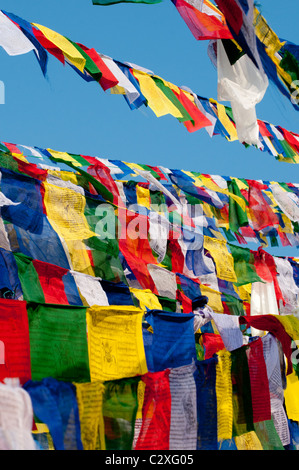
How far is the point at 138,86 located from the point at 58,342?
4118 millimetres

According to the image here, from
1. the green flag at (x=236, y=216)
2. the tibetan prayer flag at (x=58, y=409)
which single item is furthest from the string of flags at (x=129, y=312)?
the green flag at (x=236, y=216)

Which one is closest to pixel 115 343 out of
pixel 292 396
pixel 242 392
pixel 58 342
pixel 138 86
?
pixel 58 342

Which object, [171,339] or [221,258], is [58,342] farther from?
[221,258]

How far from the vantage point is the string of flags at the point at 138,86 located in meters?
5.65

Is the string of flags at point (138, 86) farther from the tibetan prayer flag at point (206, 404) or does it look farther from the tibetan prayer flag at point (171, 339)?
the tibetan prayer flag at point (206, 404)

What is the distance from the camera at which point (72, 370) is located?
3.88 metres

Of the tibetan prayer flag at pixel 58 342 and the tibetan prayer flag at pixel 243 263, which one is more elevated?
the tibetan prayer flag at pixel 243 263

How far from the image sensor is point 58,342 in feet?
12.7

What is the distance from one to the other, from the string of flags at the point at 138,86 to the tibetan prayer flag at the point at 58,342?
252 centimetres

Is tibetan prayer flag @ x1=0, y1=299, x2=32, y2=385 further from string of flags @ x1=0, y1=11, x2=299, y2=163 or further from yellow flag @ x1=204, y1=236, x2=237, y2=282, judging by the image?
yellow flag @ x1=204, y1=236, x2=237, y2=282

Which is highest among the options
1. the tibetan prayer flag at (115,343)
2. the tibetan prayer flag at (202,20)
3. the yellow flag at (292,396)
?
the tibetan prayer flag at (202,20)

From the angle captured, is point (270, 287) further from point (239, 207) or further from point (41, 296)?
point (41, 296)
